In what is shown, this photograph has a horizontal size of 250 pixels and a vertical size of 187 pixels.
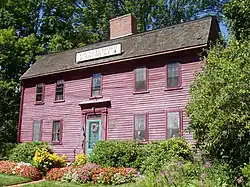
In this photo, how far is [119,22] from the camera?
2284 cm

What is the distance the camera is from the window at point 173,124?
16.3 meters

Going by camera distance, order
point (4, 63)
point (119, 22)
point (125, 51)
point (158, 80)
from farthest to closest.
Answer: point (4, 63) → point (119, 22) → point (125, 51) → point (158, 80)

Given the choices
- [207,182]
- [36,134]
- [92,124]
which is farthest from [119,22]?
[207,182]

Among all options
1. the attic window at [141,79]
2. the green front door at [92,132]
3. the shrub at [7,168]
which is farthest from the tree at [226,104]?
the shrub at [7,168]

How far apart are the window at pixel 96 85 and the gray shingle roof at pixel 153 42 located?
76 cm

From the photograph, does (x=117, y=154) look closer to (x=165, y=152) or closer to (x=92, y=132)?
(x=165, y=152)

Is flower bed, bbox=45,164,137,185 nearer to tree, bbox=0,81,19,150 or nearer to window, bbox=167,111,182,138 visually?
window, bbox=167,111,182,138

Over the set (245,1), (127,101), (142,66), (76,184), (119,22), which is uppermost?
(119,22)

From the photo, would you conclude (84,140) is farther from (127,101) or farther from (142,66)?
(142,66)

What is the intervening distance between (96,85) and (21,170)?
6765mm

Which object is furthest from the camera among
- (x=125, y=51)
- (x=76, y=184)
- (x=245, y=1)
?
(x=125, y=51)

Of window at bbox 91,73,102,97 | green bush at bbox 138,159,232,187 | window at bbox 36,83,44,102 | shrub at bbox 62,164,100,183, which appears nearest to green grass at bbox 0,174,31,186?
shrub at bbox 62,164,100,183

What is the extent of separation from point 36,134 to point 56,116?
215 cm

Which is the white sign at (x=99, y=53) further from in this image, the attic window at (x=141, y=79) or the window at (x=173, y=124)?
the window at (x=173, y=124)
